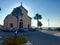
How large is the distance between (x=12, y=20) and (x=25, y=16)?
5322 millimetres

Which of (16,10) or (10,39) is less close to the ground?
(16,10)

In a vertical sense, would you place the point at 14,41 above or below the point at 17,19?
below

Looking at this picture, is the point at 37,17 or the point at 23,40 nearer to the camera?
the point at 23,40

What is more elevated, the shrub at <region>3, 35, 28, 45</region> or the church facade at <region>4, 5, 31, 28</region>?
the church facade at <region>4, 5, 31, 28</region>

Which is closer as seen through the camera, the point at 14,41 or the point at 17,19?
the point at 14,41

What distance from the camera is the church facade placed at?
71.1 metres

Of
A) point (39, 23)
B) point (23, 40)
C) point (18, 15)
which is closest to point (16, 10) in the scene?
point (18, 15)

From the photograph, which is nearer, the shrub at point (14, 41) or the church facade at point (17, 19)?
the shrub at point (14, 41)

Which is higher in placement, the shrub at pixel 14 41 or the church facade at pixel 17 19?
the church facade at pixel 17 19

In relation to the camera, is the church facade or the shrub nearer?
the shrub

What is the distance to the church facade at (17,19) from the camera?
233 ft

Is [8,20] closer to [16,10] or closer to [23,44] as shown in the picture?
[16,10]

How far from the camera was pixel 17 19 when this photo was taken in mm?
71312

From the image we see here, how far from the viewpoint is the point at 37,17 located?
327ft
